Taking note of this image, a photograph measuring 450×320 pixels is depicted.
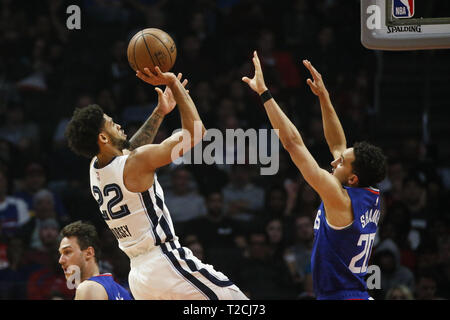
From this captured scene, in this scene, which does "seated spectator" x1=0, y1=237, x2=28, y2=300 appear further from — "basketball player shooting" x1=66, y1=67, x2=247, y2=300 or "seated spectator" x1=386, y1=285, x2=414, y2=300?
"seated spectator" x1=386, y1=285, x2=414, y2=300

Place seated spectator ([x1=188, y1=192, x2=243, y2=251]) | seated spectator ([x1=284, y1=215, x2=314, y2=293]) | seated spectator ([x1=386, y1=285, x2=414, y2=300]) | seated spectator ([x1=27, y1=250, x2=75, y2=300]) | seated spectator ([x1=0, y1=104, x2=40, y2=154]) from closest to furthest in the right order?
seated spectator ([x1=386, y1=285, x2=414, y2=300]), seated spectator ([x1=27, y1=250, x2=75, y2=300]), seated spectator ([x1=284, y1=215, x2=314, y2=293]), seated spectator ([x1=188, y1=192, x2=243, y2=251]), seated spectator ([x1=0, y1=104, x2=40, y2=154])

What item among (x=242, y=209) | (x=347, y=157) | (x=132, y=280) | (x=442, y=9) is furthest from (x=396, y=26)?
(x=442, y=9)

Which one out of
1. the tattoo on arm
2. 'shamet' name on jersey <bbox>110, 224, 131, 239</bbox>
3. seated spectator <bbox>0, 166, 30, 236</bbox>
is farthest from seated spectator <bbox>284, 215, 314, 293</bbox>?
'shamet' name on jersey <bbox>110, 224, 131, 239</bbox>

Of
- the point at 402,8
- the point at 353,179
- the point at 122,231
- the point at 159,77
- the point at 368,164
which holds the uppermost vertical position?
the point at 402,8

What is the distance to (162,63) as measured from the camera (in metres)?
5.14

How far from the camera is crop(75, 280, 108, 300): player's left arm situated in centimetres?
468

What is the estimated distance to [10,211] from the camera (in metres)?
8.36

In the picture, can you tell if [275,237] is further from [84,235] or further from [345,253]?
[345,253]

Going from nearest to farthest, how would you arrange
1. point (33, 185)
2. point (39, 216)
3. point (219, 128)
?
point (39, 216)
point (33, 185)
point (219, 128)

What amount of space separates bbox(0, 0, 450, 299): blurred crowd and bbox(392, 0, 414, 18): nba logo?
2.77 meters

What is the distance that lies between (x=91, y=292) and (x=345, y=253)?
5.32 ft

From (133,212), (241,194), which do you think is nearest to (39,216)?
(241,194)
